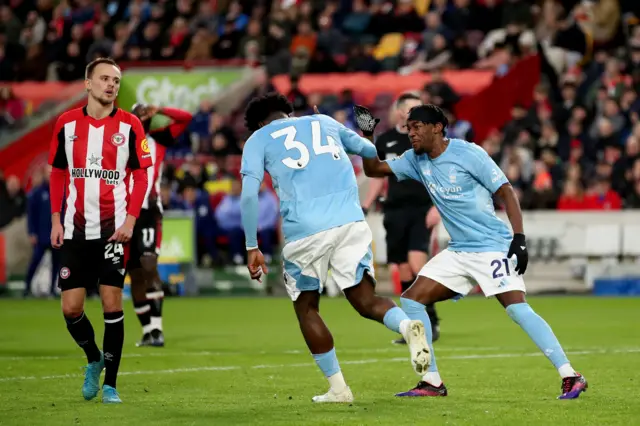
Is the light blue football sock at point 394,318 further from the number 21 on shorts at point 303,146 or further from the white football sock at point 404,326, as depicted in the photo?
the number 21 on shorts at point 303,146

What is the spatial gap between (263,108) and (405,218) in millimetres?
5320

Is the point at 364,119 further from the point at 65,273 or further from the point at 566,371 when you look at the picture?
the point at 65,273

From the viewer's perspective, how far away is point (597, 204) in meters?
23.0

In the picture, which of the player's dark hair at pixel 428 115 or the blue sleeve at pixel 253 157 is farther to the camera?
the player's dark hair at pixel 428 115

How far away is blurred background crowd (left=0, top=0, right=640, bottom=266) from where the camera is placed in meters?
24.2

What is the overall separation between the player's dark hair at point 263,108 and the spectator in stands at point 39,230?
1560cm

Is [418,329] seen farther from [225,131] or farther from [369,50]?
[369,50]

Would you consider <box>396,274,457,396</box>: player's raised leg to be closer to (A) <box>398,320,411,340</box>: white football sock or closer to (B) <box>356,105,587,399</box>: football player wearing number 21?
(B) <box>356,105,587,399</box>: football player wearing number 21

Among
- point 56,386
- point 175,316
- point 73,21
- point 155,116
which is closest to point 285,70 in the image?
point 73,21

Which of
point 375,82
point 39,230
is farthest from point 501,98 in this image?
point 39,230

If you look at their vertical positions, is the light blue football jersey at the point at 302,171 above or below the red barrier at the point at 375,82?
below

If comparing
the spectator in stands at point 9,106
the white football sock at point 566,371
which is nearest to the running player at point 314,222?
the white football sock at point 566,371

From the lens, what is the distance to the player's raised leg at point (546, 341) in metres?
9.08

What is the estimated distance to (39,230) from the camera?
24.7 meters
